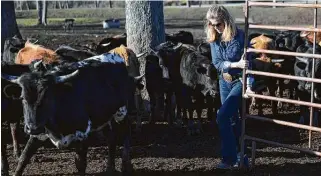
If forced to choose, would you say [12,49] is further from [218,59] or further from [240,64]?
Result: [240,64]

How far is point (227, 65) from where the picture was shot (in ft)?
28.1

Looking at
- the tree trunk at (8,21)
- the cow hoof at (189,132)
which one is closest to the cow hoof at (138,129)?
the cow hoof at (189,132)

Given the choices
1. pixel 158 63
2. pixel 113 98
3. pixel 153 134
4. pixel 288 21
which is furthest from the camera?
pixel 288 21

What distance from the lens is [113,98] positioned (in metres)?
8.91

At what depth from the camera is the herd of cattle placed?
787 centimetres

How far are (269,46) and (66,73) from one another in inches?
270

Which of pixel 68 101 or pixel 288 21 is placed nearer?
pixel 68 101

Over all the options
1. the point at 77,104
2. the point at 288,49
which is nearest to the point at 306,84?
the point at 288,49

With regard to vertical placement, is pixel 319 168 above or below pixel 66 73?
below

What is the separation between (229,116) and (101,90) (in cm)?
182

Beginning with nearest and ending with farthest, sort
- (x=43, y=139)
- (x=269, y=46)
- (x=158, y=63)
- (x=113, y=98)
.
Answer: (x=43, y=139) → (x=113, y=98) → (x=158, y=63) → (x=269, y=46)

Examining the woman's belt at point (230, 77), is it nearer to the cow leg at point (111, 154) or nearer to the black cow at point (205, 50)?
the cow leg at point (111, 154)

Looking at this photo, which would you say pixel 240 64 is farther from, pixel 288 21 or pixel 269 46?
pixel 288 21

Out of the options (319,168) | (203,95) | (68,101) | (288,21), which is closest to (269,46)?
(203,95)
